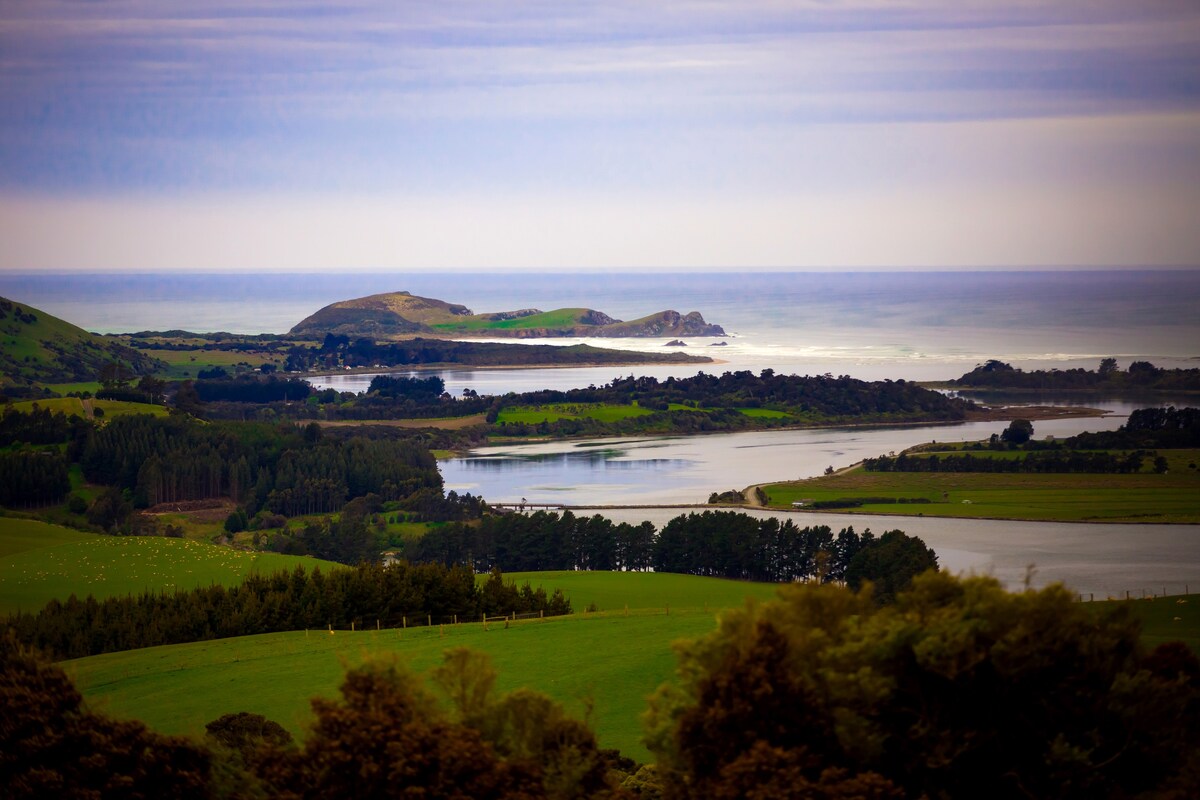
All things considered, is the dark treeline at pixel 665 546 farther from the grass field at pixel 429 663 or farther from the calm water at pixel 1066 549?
the grass field at pixel 429 663

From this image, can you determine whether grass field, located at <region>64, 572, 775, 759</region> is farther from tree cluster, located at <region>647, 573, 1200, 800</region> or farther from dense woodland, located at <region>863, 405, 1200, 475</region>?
dense woodland, located at <region>863, 405, 1200, 475</region>

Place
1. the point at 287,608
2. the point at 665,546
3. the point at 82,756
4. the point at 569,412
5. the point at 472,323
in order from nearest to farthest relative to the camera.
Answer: the point at 82,756 → the point at 287,608 → the point at 665,546 → the point at 569,412 → the point at 472,323

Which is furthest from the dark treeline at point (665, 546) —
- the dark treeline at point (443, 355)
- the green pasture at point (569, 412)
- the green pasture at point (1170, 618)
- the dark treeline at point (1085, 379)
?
the dark treeline at point (443, 355)

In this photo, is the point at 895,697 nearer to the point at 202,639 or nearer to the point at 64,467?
the point at 202,639

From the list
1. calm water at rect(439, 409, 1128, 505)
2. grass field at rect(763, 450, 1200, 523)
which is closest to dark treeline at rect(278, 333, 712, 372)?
calm water at rect(439, 409, 1128, 505)

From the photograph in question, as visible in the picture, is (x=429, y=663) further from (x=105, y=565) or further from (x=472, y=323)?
(x=472, y=323)

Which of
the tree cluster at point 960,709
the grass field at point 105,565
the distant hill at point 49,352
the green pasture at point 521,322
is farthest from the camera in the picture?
the green pasture at point 521,322

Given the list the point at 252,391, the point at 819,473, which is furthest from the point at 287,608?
the point at 252,391
